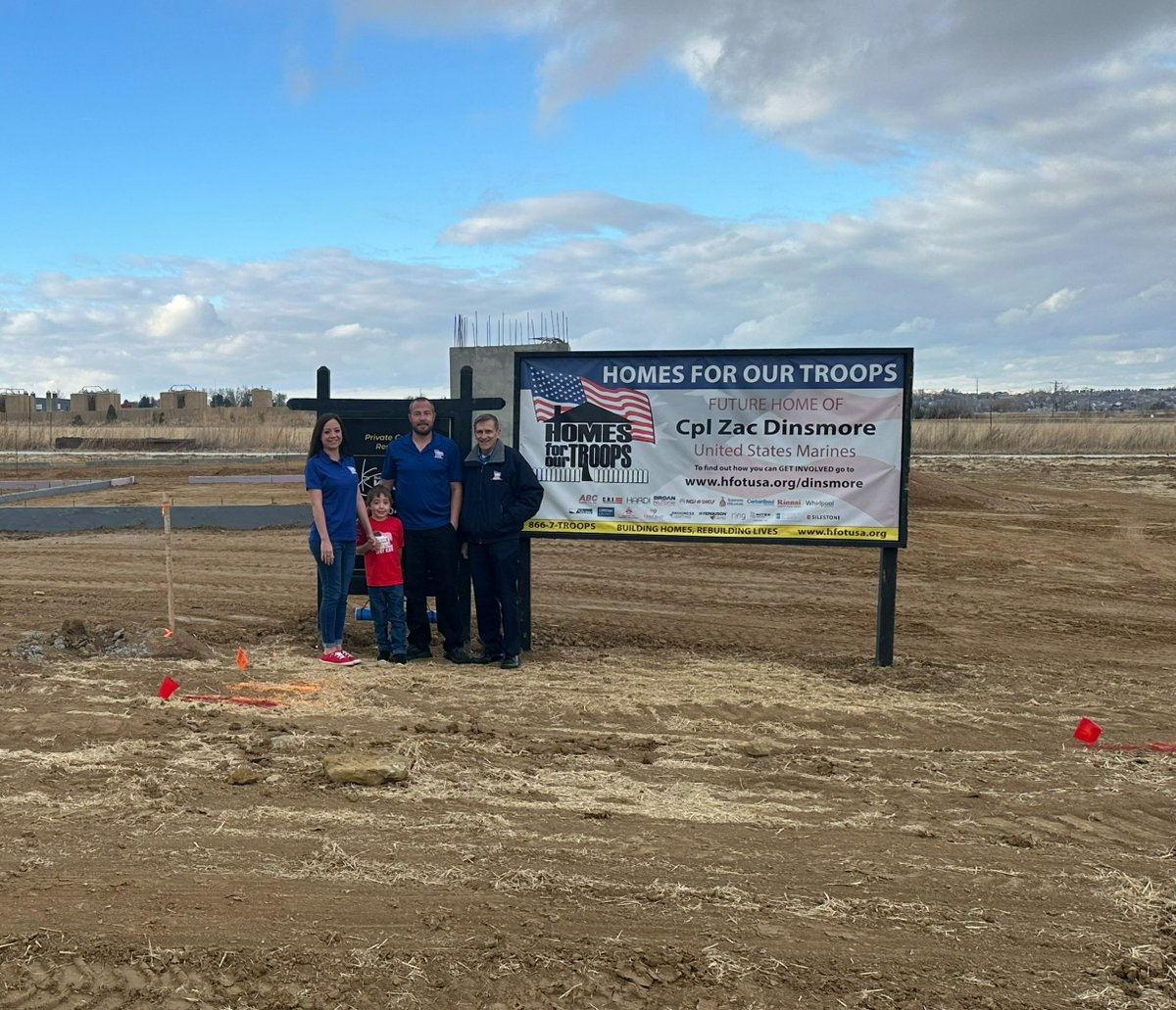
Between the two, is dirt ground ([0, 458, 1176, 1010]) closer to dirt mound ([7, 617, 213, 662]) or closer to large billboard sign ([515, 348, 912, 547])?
dirt mound ([7, 617, 213, 662])

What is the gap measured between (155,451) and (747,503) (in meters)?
41.3

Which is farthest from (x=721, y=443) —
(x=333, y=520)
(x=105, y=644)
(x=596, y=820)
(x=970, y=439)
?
(x=970, y=439)

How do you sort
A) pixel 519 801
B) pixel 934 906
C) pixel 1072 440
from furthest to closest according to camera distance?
pixel 1072 440, pixel 519 801, pixel 934 906

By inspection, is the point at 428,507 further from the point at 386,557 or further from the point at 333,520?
the point at 333,520

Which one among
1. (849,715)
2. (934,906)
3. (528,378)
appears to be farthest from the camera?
(528,378)

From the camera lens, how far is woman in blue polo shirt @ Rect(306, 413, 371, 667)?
769 cm

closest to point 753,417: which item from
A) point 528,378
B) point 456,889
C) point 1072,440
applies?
point 528,378

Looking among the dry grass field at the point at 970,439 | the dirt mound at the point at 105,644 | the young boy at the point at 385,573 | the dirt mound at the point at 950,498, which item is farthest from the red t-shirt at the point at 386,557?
the dry grass field at the point at 970,439

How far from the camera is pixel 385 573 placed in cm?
798

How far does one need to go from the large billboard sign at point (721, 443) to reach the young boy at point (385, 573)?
1.24 metres

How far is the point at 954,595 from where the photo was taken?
39.0 ft

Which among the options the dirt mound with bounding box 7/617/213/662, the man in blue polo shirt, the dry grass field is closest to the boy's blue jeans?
the man in blue polo shirt

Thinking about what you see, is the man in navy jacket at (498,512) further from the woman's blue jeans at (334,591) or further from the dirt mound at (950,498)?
the dirt mound at (950,498)

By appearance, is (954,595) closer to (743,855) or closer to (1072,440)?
(743,855)
